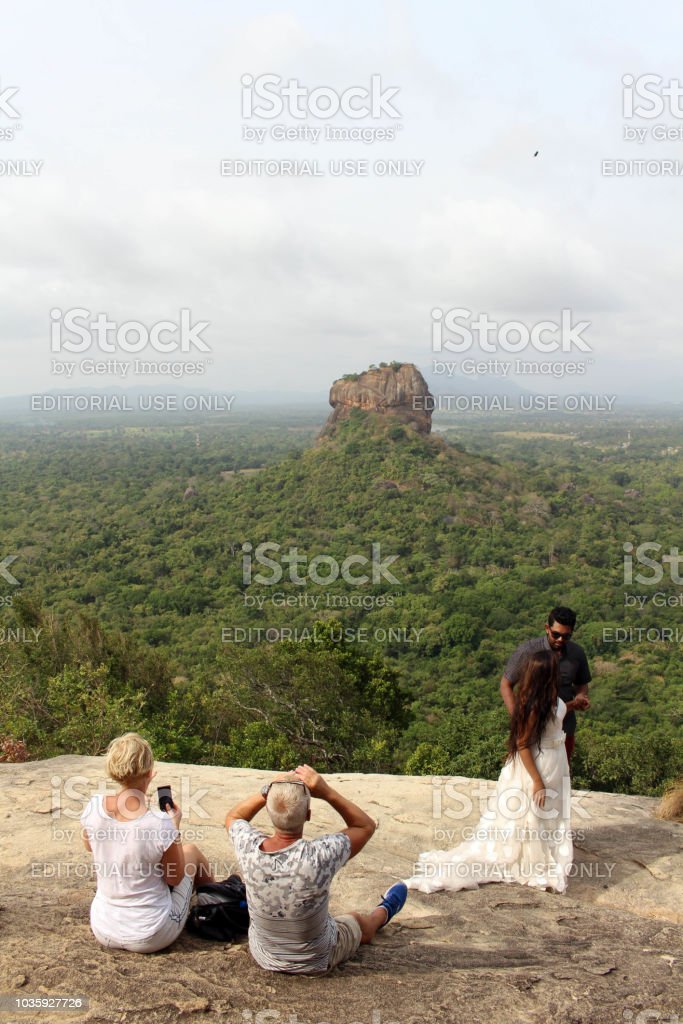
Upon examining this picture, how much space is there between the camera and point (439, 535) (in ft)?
140

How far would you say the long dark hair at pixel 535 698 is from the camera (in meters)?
4.29

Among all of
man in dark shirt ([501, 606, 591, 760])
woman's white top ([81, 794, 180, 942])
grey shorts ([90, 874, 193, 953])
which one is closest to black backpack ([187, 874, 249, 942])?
grey shorts ([90, 874, 193, 953])

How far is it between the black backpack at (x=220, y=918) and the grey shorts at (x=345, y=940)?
18.7 inches

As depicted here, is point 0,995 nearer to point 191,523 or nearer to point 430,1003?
point 430,1003

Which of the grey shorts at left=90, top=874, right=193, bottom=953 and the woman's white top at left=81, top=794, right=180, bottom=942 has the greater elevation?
the woman's white top at left=81, top=794, right=180, bottom=942

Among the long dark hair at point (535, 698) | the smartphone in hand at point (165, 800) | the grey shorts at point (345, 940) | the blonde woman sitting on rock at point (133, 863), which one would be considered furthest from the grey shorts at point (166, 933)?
the long dark hair at point (535, 698)

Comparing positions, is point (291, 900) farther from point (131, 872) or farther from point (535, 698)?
point (535, 698)

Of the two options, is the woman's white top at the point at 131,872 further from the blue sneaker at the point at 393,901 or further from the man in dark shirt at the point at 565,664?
the man in dark shirt at the point at 565,664

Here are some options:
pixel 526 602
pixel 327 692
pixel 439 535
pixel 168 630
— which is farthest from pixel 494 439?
pixel 327 692

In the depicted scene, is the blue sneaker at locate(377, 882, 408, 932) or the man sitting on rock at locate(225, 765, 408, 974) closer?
the man sitting on rock at locate(225, 765, 408, 974)

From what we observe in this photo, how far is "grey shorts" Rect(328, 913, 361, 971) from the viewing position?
3211 mm

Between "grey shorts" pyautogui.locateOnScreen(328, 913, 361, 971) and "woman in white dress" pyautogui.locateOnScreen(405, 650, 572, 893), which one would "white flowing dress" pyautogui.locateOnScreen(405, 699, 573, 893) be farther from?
"grey shorts" pyautogui.locateOnScreen(328, 913, 361, 971)

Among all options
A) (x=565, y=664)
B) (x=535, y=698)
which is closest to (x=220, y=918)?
(x=535, y=698)

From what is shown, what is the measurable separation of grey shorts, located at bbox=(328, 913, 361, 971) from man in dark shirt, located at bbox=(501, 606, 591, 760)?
178 cm
